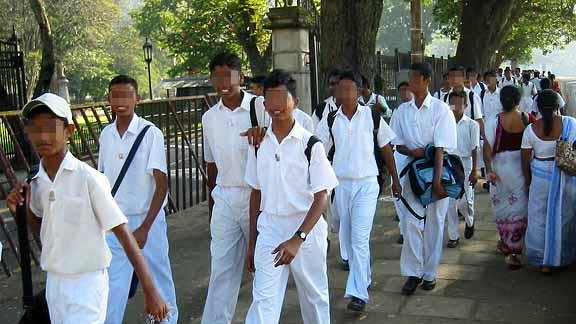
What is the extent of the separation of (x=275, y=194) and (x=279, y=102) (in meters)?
0.53

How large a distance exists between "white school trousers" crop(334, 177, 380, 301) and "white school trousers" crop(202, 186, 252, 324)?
102 centimetres

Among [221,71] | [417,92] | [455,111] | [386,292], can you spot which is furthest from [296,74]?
[221,71]

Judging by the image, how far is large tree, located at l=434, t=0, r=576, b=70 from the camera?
19.5 meters

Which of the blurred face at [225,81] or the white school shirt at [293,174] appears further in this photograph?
the blurred face at [225,81]

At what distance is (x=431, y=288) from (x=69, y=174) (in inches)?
147

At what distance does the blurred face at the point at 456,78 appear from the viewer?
25.5 ft

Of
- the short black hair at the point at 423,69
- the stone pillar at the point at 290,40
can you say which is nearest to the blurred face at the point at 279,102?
the short black hair at the point at 423,69

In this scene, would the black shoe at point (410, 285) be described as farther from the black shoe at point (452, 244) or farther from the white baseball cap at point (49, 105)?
the white baseball cap at point (49, 105)

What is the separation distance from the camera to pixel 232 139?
14.7 ft

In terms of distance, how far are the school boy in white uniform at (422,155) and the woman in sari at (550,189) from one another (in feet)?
3.07

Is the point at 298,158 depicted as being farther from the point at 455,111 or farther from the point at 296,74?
the point at 296,74

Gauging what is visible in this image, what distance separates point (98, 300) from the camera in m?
3.01

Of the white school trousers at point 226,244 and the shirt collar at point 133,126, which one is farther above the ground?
the shirt collar at point 133,126

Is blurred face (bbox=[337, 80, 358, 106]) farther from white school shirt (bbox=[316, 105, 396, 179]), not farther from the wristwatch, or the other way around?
the wristwatch
